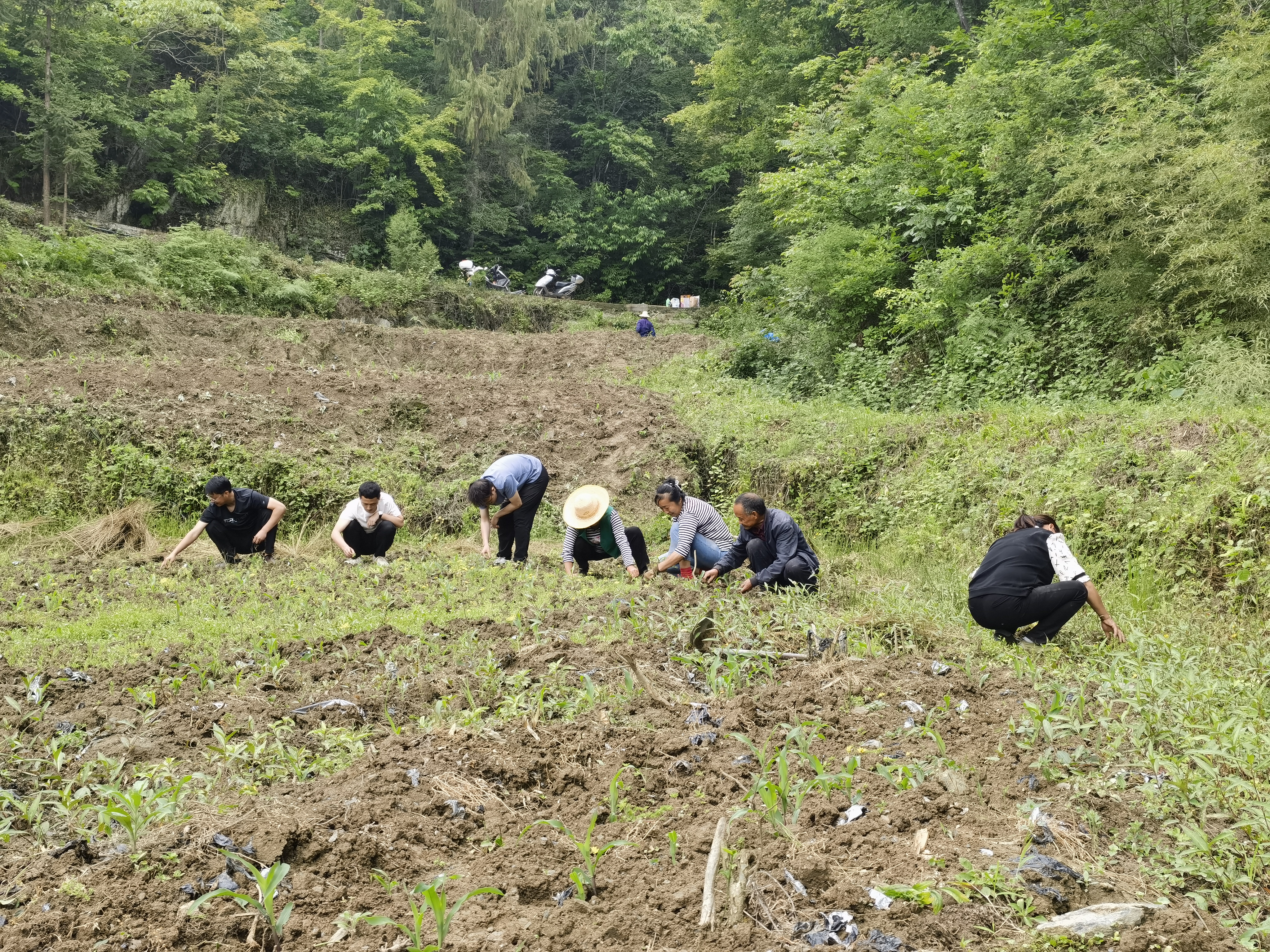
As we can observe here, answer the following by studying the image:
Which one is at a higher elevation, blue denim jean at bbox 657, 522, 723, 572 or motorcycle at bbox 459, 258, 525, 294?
blue denim jean at bbox 657, 522, 723, 572

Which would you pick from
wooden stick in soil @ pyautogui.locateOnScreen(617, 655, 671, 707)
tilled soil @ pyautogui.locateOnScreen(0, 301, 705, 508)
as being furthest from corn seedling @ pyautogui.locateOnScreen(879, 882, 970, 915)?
tilled soil @ pyautogui.locateOnScreen(0, 301, 705, 508)

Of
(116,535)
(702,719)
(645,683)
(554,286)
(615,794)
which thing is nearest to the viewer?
(615,794)

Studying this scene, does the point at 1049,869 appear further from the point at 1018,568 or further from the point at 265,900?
the point at 1018,568

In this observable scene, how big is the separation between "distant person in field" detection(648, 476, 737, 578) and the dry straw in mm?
5647

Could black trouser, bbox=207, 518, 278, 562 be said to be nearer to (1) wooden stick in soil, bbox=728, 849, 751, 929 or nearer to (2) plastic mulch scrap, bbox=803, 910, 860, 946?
(1) wooden stick in soil, bbox=728, 849, 751, 929

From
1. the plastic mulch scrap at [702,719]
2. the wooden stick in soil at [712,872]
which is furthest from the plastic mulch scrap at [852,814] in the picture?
the plastic mulch scrap at [702,719]

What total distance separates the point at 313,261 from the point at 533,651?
966 inches

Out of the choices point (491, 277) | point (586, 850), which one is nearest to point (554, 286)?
point (491, 277)

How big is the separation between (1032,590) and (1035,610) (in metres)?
0.13

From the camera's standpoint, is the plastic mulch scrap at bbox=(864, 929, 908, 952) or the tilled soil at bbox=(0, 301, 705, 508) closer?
the plastic mulch scrap at bbox=(864, 929, 908, 952)

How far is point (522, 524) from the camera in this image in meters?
9.06

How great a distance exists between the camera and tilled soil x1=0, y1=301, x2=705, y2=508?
1150 cm

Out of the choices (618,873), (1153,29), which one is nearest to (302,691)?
(618,873)

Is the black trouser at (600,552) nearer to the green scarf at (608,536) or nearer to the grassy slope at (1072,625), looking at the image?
the green scarf at (608,536)
